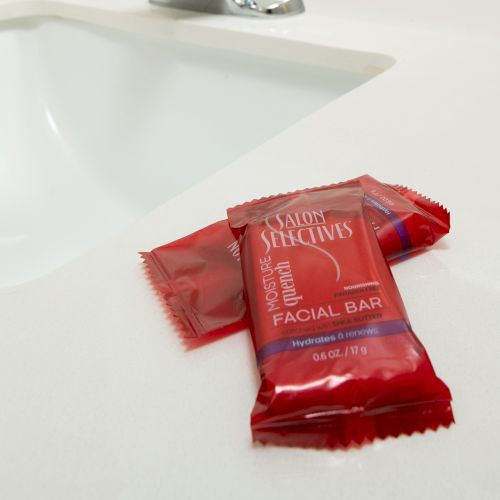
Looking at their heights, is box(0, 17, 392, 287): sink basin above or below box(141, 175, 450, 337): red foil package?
below

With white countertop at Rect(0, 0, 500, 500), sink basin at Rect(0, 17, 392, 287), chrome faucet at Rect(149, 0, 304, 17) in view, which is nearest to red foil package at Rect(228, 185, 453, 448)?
white countertop at Rect(0, 0, 500, 500)

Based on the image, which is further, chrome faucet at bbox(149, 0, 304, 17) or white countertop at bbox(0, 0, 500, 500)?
chrome faucet at bbox(149, 0, 304, 17)

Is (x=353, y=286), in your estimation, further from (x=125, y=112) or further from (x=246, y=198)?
(x=125, y=112)

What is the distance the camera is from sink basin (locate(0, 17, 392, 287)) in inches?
28.5

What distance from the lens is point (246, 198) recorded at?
43 centimetres

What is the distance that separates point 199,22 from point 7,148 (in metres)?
0.45

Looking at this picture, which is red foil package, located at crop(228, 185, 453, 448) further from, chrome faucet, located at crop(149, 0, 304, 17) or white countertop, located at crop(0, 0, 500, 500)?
chrome faucet, located at crop(149, 0, 304, 17)

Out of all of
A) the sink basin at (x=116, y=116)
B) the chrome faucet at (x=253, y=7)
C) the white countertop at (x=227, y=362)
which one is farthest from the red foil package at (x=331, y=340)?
the chrome faucet at (x=253, y=7)

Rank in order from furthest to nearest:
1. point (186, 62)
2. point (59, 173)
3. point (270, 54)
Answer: point (59, 173) < point (186, 62) < point (270, 54)

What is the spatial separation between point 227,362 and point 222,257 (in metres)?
0.08

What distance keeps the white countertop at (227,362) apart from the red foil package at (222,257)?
0.01 m

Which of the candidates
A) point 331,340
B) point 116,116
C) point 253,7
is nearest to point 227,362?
point 331,340

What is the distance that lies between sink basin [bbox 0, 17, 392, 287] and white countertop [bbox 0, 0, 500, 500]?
0.69ft

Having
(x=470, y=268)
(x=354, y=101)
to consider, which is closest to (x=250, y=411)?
(x=470, y=268)
